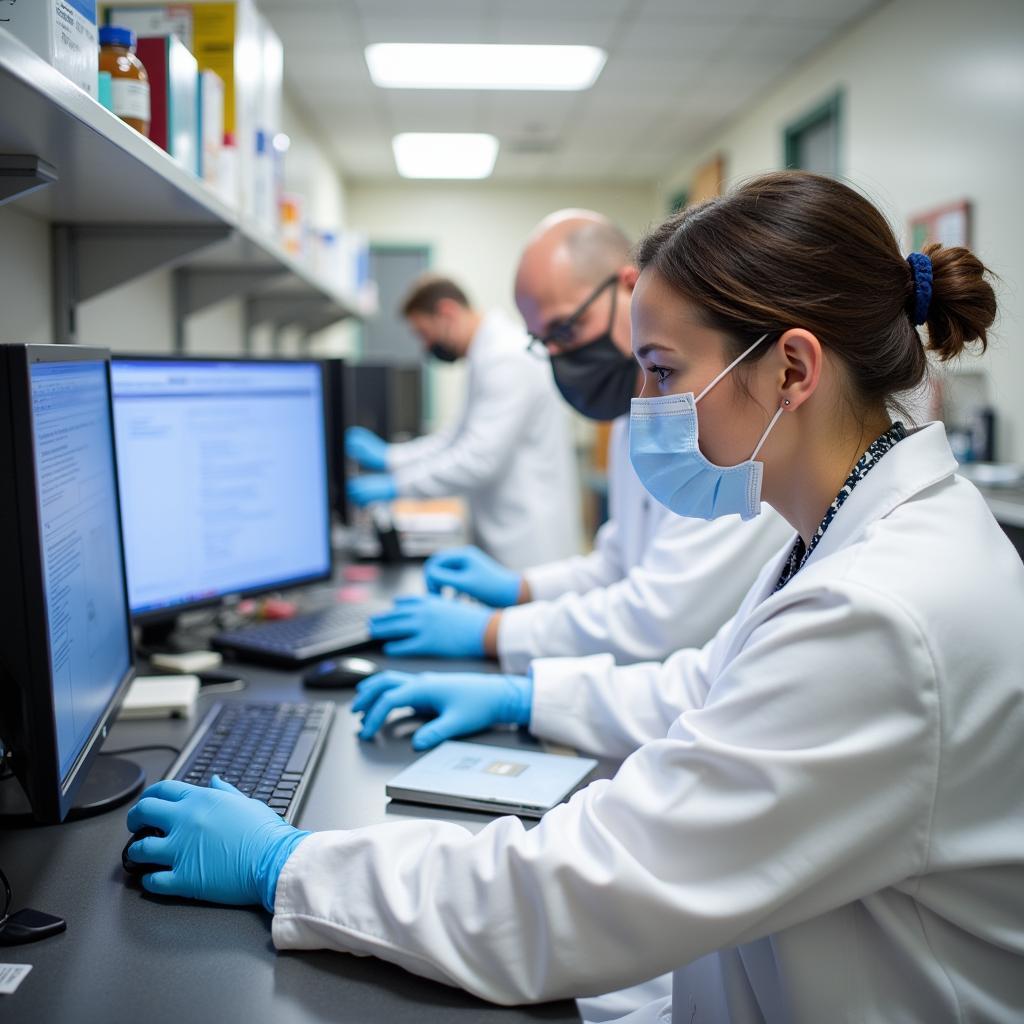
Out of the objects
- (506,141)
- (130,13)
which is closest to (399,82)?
(506,141)

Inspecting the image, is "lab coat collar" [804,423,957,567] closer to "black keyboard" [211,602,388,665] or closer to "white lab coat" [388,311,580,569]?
"black keyboard" [211,602,388,665]

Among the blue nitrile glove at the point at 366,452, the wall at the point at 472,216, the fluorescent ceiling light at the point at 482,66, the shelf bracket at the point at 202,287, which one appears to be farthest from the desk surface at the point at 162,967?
the wall at the point at 472,216

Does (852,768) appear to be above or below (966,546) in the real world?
below

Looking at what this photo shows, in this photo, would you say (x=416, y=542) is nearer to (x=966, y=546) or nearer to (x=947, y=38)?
(x=966, y=546)

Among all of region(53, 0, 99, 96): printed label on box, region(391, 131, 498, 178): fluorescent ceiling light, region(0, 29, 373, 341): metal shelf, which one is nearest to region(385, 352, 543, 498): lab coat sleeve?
region(0, 29, 373, 341): metal shelf

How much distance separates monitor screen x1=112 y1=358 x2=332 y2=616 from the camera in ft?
4.22

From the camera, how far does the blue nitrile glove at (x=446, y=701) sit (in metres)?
1.10

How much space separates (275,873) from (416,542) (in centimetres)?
208

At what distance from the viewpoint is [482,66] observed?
4660 mm

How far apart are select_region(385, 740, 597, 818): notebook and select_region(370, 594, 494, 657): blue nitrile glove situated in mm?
409

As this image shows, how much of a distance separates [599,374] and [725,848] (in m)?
1.17

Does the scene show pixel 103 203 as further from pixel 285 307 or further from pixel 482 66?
pixel 482 66

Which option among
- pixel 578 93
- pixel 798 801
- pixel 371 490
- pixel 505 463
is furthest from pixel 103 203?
pixel 578 93

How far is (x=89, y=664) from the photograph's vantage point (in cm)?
87
